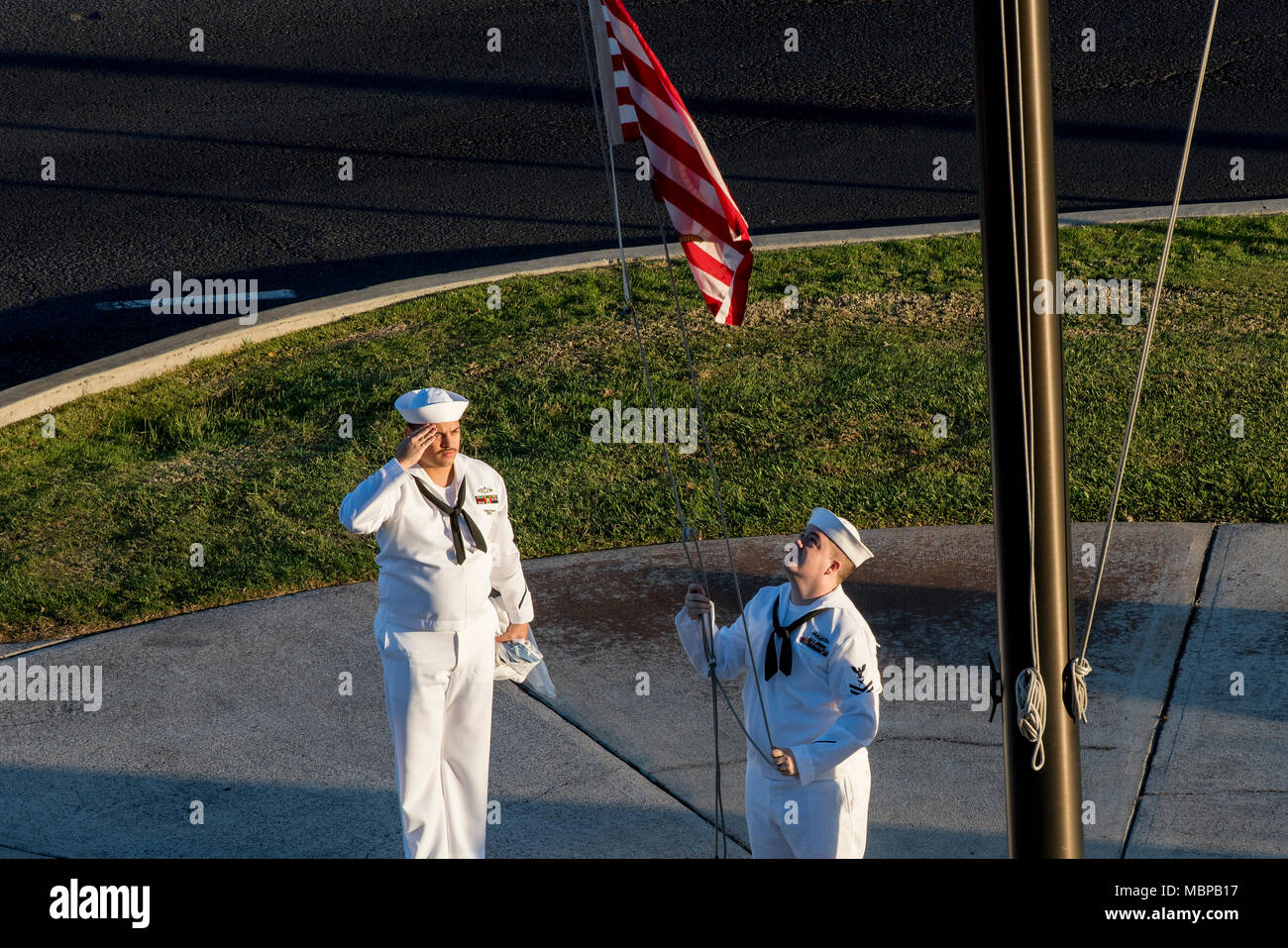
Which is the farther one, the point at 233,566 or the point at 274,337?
the point at 274,337

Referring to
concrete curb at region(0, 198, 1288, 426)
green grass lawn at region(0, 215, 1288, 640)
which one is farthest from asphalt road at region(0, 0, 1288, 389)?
green grass lawn at region(0, 215, 1288, 640)

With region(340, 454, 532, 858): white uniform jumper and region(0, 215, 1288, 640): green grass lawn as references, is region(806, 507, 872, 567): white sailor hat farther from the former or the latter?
region(0, 215, 1288, 640): green grass lawn

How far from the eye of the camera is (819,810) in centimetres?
488

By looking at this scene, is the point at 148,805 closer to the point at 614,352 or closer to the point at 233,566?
the point at 233,566

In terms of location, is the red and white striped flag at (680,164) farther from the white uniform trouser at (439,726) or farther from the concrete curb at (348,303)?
the concrete curb at (348,303)

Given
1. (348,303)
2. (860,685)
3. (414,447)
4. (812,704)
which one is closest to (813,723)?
(812,704)

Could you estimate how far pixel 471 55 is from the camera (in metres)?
14.6

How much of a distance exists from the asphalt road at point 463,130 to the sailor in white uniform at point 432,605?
5637 millimetres

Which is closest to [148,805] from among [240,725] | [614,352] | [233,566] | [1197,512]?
[240,725]

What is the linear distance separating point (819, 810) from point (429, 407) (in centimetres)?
190

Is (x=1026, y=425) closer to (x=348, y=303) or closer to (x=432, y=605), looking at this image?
(x=432, y=605)

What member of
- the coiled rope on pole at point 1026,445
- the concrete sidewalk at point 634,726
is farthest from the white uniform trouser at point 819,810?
the coiled rope on pole at point 1026,445

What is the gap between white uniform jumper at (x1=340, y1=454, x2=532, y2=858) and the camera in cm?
537
